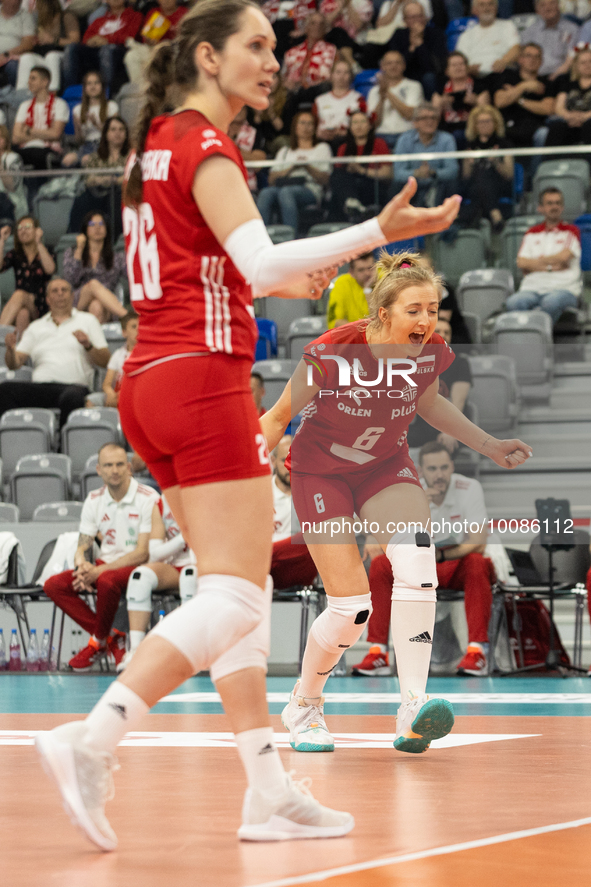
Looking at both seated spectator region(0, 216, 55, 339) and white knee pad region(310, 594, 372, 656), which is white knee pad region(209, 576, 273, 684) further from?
seated spectator region(0, 216, 55, 339)

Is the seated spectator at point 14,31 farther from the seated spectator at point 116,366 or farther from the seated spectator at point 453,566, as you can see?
the seated spectator at point 453,566

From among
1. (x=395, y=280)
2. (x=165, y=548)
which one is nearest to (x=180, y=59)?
(x=395, y=280)

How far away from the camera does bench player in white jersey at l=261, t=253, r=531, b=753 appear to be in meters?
4.02

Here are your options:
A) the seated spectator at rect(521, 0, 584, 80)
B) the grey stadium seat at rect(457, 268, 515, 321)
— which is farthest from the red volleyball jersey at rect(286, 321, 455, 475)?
the seated spectator at rect(521, 0, 584, 80)

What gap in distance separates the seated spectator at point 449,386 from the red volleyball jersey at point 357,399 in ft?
15.4

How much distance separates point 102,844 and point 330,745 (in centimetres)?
191

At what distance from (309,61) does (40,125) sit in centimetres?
304

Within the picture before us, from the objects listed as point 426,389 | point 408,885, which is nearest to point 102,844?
point 408,885

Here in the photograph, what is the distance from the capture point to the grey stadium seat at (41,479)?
32.0 feet

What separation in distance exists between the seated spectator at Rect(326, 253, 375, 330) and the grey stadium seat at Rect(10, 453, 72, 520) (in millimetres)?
2509

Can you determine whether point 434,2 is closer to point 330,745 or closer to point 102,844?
point 330,745

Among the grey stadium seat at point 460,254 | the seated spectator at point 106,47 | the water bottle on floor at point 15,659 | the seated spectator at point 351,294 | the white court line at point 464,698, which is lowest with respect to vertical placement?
the water bottle on floor at point 15,659

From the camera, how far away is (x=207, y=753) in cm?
409

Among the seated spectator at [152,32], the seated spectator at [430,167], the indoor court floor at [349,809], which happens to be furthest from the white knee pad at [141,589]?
the seated spectator at [152,32]
